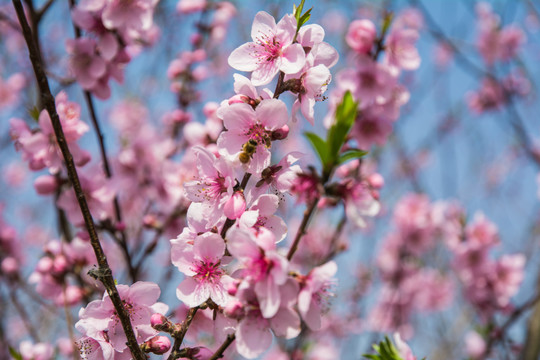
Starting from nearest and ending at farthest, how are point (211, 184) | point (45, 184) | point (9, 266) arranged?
point (211, 184), point (45, 184), point (9, 266)

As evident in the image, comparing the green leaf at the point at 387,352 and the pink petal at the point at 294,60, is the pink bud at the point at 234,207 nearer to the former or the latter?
the pink petal at the point at 294,60

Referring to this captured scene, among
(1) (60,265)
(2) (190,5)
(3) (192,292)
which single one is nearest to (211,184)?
(3) (192,292)

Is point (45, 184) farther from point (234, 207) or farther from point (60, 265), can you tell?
point (234, 207)

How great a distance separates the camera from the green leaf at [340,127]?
1.21 metres

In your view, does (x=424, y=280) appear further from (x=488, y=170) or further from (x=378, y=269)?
(x=488, y=170)

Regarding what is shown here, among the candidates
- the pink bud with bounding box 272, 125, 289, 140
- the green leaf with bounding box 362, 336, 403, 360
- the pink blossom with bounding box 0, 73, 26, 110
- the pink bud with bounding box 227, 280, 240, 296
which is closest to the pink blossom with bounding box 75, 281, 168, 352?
the pink bud with bounding box 227, 280, 240, 296

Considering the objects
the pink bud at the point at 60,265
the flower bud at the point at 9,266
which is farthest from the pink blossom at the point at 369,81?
the flower bud at the point at 9,266

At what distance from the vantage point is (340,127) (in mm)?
1258

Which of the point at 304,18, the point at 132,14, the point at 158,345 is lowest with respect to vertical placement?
the point at 158,345

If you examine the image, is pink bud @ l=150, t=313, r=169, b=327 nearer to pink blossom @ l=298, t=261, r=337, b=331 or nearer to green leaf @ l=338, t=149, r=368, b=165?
pink blossom @ l=298, t=261, r=337, b=331

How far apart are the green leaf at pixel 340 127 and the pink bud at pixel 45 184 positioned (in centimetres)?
164

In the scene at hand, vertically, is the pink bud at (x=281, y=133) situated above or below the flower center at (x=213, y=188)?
above

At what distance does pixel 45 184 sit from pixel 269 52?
1428 mm

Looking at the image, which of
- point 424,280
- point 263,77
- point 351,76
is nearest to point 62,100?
point 263,77
